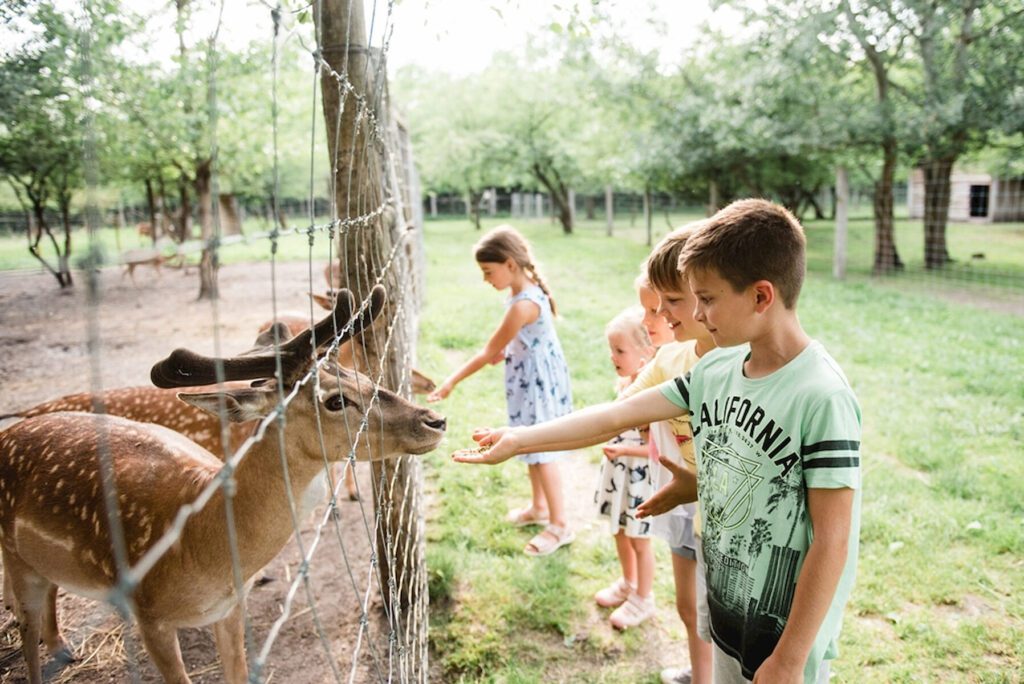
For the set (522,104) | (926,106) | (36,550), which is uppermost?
(522,104)

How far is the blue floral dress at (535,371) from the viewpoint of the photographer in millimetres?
3854

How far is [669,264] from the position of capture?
91.8 inches

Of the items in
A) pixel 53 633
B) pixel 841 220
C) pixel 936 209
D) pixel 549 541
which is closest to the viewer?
pixel 53 633

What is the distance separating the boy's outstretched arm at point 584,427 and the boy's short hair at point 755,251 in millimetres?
490

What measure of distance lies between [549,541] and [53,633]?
2354 millimetres

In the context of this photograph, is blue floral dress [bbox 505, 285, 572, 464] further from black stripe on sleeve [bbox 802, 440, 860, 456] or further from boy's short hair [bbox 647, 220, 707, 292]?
black stripe on sleeve [bbox 802, 440, 860, 456]

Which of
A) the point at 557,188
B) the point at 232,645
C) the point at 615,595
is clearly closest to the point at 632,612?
the point at 615,595

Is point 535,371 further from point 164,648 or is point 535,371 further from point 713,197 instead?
point 713,197

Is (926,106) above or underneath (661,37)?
underneath

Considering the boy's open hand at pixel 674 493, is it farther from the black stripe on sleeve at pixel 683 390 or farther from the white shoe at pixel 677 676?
the white shoe at pixel 677 676

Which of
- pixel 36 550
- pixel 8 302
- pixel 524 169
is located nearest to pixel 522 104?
pixel 524 169

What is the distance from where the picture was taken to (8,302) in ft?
42.6

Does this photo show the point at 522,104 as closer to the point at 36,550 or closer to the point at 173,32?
the point at 173,32

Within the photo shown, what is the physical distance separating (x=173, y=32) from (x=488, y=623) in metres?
8.87
